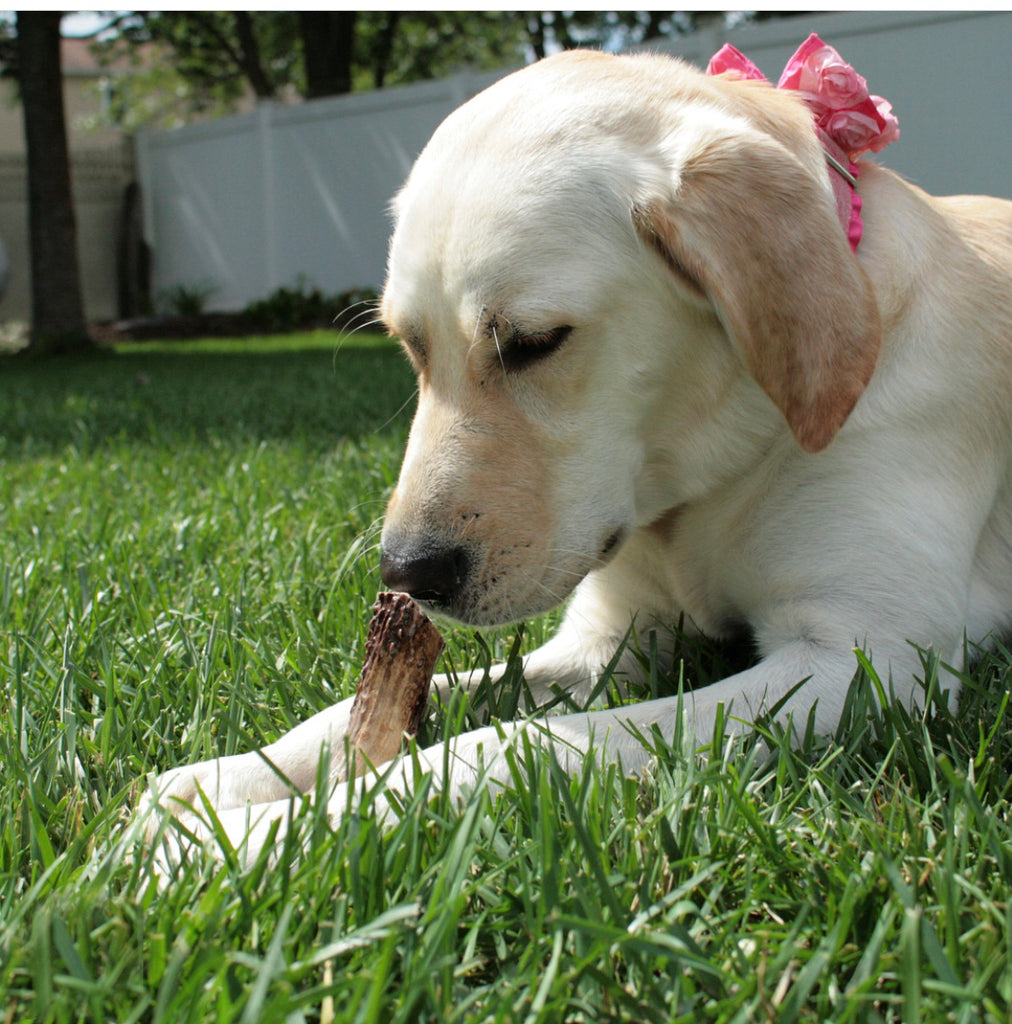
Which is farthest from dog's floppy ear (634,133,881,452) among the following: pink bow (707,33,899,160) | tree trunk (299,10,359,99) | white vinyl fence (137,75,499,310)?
tree trunk (299,10,359,99)

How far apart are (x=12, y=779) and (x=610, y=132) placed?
1.53m

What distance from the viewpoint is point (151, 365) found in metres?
10.8

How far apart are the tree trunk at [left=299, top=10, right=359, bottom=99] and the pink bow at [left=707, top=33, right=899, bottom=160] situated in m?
19.5

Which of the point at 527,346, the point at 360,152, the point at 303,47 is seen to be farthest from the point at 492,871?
the point at 303,47

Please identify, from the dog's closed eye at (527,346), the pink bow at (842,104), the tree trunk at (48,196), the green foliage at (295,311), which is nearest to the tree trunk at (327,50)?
the green foliage at (295,311)

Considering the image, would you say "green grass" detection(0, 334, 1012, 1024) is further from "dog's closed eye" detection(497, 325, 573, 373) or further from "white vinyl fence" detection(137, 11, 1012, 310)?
"white vinyl fence" detection(137, 11, 1012, 310)

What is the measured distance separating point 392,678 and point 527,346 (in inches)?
24.9

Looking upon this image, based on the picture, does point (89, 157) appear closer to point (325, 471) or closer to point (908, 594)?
point (325, 471)

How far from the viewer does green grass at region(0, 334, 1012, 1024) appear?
4.05 ft

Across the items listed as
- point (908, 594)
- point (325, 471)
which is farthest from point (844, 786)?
point (325, 471)

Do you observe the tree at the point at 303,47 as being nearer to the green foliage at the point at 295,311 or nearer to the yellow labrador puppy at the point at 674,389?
the green foliage at the point at 295,311

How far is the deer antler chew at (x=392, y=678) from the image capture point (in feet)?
6.31

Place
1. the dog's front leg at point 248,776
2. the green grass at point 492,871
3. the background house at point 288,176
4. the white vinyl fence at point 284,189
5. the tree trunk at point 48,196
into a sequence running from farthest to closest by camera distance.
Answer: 1. the white vinyl fence at point 284,189
2. the tree trunk at point 48,196
3. the background house at point 288,176
4. the dog's front leg at point 248,776
5. the green grass at point 492,871

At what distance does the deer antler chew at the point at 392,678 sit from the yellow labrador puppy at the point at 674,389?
6 cm
